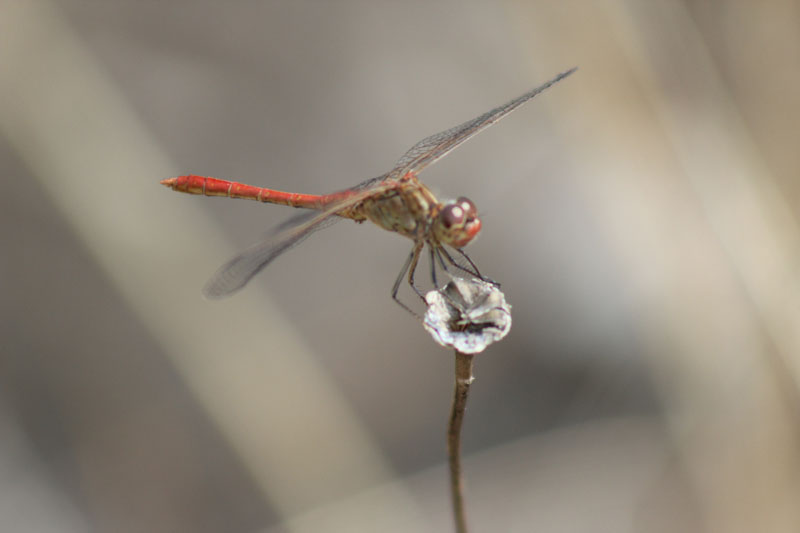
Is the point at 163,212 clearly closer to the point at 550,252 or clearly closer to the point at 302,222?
the point at 302,222

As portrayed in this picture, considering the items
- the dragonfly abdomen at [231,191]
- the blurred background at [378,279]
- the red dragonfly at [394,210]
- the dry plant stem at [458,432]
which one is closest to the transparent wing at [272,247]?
the red dragonfly at [394,210]

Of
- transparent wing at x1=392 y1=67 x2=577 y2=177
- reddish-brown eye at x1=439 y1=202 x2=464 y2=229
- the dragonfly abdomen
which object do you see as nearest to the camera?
reddish-brown eye at x1=439 y1=202 x2=464 y2=229

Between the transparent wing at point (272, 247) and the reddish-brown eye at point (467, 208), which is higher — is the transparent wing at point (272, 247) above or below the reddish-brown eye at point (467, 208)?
above

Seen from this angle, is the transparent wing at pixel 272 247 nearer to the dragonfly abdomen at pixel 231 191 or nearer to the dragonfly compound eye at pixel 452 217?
the dragonfly abdomen at pixel 231 191

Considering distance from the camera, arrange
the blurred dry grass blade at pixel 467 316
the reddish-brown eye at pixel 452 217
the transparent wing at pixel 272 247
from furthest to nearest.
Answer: the reddish-brown eye at pixel 452 217 < the transparent wing at pixel 272 247 < the blurred dry grass blade at pixel 467 316

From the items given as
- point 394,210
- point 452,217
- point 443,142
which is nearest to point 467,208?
point 452,217

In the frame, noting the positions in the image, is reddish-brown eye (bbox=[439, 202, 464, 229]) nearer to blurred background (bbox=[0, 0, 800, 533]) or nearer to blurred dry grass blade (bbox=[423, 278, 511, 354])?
blurred dry grass blade (bbox=[423, 278, 511, 354])

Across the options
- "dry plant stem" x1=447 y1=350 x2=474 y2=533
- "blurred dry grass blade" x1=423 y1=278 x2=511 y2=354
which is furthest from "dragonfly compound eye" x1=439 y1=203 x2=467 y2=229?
"dry plant stem" x1=447 y1=350 x2=474 y2=533
